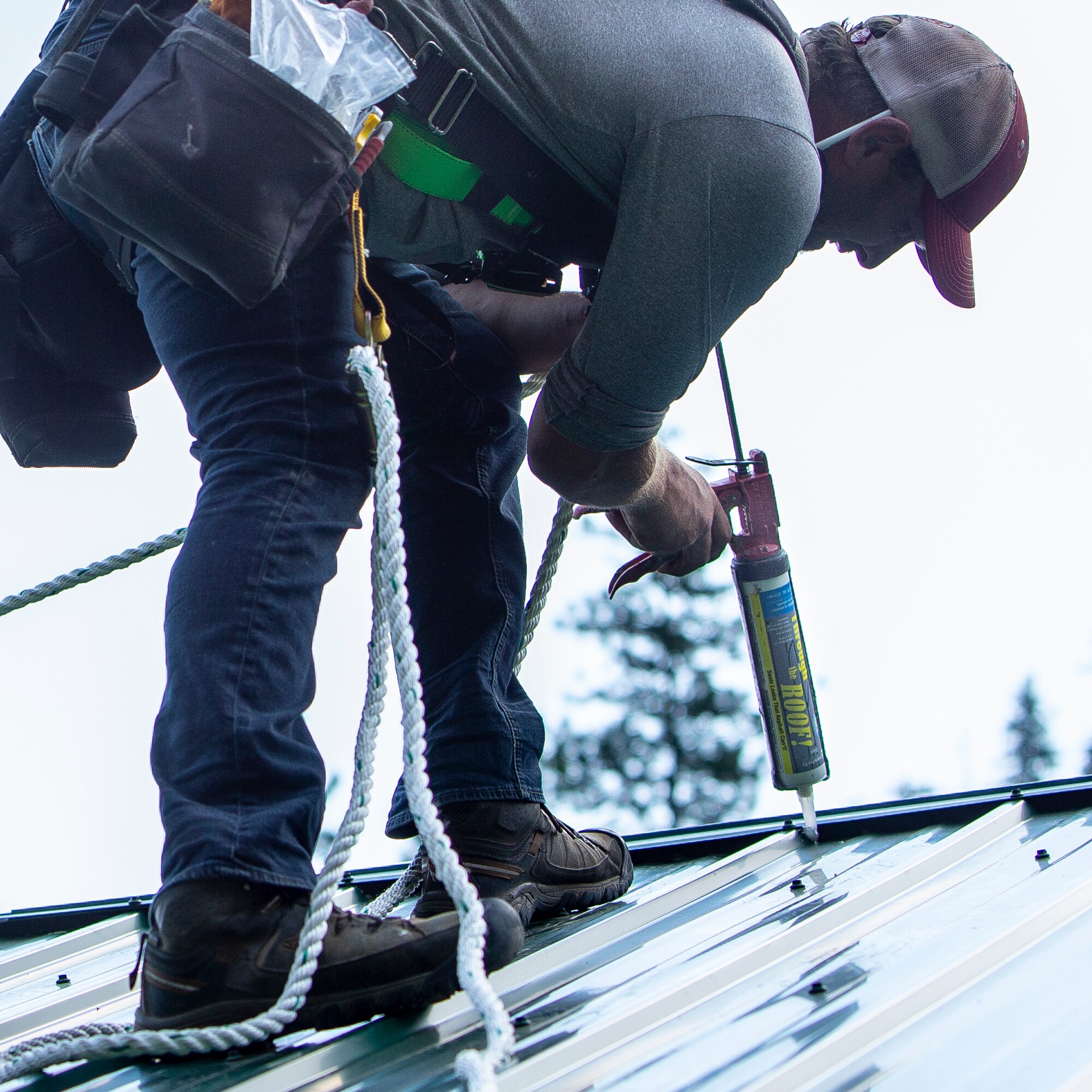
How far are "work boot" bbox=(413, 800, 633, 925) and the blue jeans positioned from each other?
0.11ft

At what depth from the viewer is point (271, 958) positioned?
1172mm

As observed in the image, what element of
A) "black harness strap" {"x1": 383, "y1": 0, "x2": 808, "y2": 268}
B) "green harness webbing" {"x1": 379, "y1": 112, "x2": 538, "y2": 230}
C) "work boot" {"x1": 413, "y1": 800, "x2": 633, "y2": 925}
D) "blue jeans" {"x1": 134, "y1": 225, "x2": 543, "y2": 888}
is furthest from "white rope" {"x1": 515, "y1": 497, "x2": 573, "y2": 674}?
"green harness webbing" {"x1": 379, "y1": 112, "x2": 538, "y2": 230}

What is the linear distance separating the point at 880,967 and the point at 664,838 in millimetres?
1256

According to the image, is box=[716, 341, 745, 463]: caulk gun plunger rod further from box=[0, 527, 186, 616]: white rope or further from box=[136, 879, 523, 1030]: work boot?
box=[136, 879, 523, 1030]: work boot

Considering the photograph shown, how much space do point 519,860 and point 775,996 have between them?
0.62 m

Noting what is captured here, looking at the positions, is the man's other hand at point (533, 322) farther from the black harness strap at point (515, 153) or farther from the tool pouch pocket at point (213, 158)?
the tool pouch pocket at point (213, 158)

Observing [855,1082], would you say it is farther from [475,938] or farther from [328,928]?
[328,928]

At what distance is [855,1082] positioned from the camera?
2.98ft

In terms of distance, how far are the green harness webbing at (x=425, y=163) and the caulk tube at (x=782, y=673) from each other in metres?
0.83

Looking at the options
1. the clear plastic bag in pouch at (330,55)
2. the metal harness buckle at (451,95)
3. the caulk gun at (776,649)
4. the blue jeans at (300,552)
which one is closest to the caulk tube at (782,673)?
the caulk gun at (776,649)

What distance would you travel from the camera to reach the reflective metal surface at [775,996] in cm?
97

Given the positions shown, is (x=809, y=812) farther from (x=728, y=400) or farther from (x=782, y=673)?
(x=728, y=400)

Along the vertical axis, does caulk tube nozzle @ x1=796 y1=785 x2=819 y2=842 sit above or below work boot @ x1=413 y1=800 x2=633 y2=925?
below

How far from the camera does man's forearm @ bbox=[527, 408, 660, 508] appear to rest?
1771 mm
